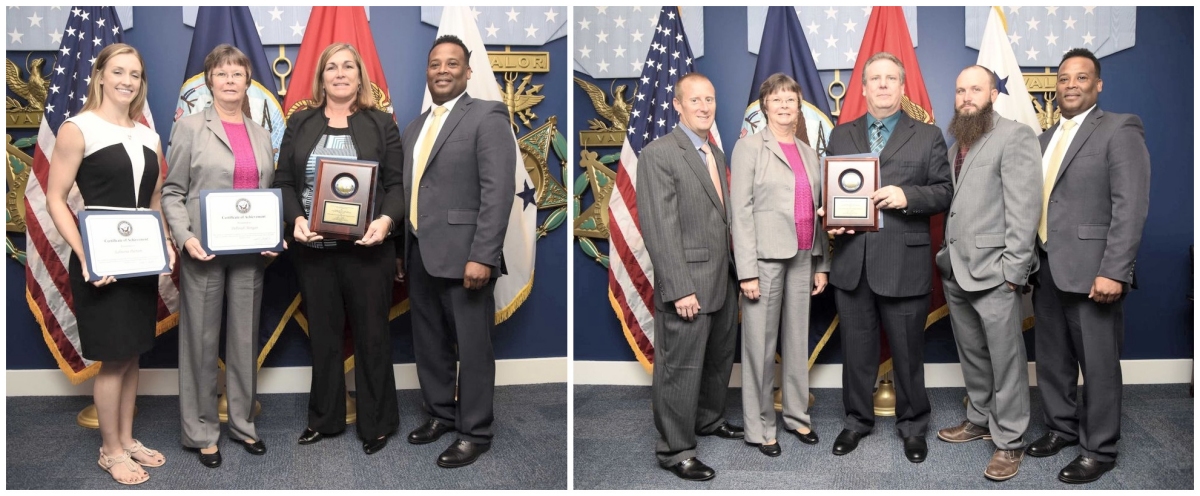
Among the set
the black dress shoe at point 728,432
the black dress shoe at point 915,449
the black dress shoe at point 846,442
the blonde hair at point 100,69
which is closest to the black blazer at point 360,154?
the blonde hair at point 100,69

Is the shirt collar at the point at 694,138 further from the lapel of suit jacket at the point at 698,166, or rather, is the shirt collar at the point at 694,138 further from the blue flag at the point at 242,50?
the blue flag at the point at 242,50

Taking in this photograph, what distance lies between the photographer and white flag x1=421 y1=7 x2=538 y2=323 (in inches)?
131

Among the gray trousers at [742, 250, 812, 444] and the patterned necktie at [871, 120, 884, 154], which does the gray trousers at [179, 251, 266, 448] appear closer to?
the gray trousers at [742, 250, 812, 444]

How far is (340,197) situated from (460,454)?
3.37 ft

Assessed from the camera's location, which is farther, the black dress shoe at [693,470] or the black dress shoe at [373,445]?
the black dress shoe at [373,445]

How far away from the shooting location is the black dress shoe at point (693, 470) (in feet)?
8.82

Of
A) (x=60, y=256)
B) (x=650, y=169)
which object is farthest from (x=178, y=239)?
(x=650, y=169)

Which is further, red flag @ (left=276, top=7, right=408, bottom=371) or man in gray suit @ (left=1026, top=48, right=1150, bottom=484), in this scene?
red flag @ (left=276, top=7, right=408, bottom=371)

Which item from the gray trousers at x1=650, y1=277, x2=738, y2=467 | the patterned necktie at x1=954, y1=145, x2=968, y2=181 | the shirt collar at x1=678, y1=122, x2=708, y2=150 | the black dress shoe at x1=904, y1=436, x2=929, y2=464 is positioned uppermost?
the shirt collar at x1=678, y1=122, x2=708, y2=150

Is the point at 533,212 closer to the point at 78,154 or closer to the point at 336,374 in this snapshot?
the point at 336,374

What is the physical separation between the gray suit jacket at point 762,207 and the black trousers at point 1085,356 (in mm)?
920

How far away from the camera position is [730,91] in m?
3.62

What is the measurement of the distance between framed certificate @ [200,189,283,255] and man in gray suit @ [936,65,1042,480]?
2427 mm

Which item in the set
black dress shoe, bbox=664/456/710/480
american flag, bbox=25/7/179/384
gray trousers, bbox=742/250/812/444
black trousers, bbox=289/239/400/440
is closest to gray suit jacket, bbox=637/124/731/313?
gray trousers, bbox=742/250/812/444
